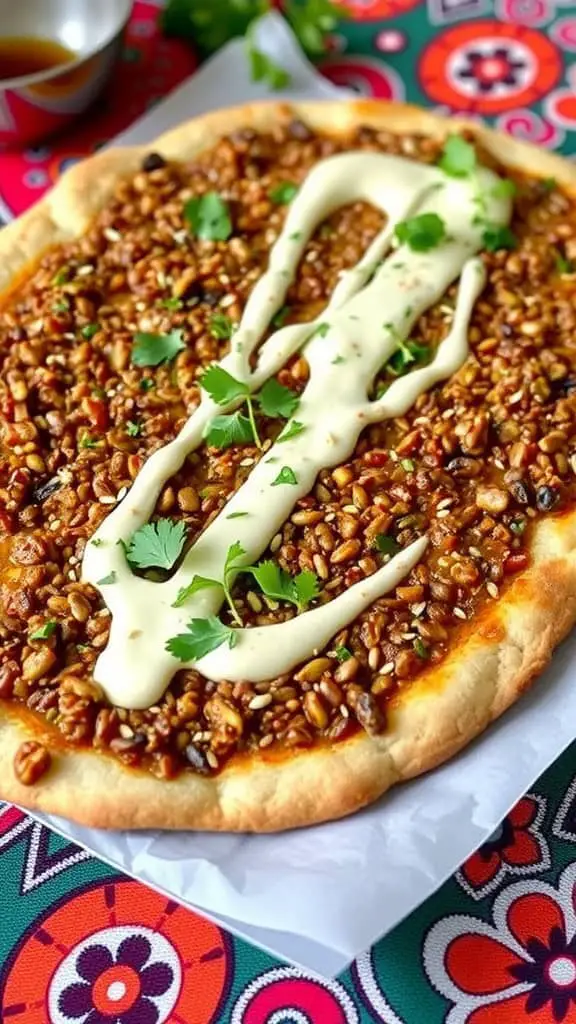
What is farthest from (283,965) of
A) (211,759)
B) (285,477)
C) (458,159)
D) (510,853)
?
(458,159)

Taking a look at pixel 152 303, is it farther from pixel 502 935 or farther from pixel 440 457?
pixel 502 935

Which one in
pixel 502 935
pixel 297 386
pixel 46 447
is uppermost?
pixel 46 447

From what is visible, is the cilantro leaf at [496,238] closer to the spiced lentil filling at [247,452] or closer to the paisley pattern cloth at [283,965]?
the spiced lentil filling at [247,452]

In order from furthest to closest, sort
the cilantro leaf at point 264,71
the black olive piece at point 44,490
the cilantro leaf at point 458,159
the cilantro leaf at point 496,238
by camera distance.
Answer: the cilantro leaf at point 264,71 → the cilantro leaf at point 458,159 → the cilantro leaf at point 496,238 → the black olive piece at point 44,490

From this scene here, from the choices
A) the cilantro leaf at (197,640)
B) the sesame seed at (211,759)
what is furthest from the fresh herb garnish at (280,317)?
the sesame seed at (211,759)

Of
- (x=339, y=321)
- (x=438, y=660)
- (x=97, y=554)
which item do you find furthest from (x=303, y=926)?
(x=339, y=321)

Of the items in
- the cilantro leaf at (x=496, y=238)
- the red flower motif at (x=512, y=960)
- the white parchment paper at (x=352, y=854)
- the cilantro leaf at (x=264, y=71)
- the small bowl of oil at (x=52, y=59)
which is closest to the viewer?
the white parchment paper at (x=352, y=854)
